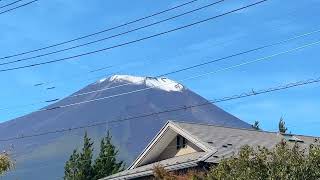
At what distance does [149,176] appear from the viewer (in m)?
33.2

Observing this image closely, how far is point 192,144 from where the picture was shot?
113ft

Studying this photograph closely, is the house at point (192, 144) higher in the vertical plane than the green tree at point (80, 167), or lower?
lower

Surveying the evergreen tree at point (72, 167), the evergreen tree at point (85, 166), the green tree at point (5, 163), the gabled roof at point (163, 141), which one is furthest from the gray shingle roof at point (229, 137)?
the evergreen tree at point (72, 167)

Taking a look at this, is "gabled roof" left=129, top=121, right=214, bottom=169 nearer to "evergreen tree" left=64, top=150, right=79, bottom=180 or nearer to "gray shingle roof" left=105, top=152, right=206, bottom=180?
"gray shingle roof" left=105, top=152, right=206, bottom=180

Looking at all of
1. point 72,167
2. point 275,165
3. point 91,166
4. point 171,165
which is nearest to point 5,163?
point 275,165

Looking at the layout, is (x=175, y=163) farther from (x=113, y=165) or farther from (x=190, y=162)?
(x=113, y=165)

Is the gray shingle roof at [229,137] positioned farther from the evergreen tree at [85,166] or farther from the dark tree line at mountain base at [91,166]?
the evergreen tree at [85,166]

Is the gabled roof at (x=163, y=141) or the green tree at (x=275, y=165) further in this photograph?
the gabled roof at (x=163, y=141)

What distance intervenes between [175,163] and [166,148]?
4214mm

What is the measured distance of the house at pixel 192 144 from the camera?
3152 cm

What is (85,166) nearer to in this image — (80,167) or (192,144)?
(80,167)

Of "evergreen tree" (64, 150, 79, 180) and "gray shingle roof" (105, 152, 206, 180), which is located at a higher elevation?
"evergreen tree" (64, 150, 79, 180)

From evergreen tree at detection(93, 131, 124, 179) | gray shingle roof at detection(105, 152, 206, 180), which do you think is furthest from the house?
evergreen tree at detection(93, 131, 124, 179)

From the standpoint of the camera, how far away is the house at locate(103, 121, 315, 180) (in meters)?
31.5
